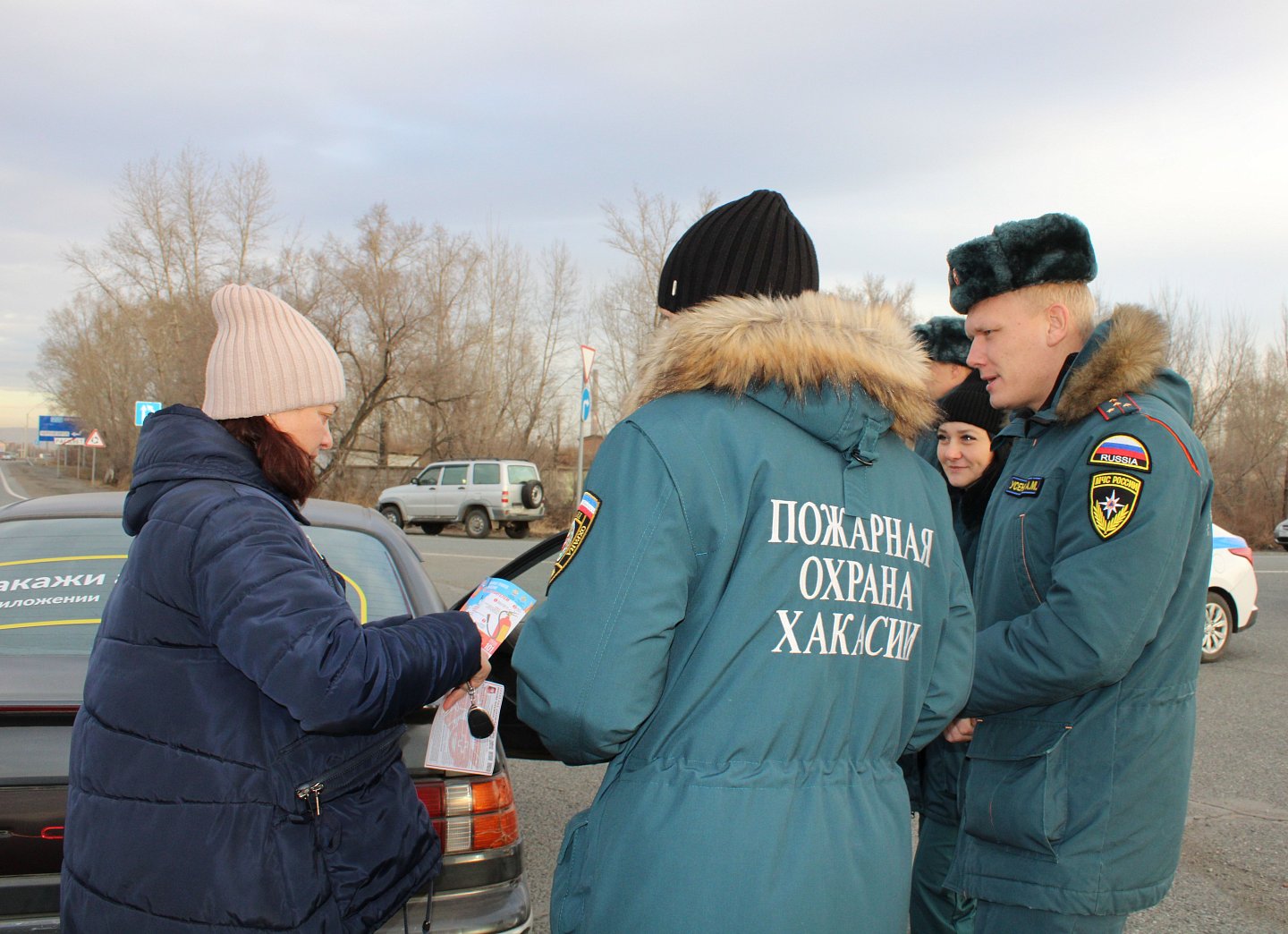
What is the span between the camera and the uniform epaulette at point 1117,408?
81.2 inches

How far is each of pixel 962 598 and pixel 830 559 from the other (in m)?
0.44

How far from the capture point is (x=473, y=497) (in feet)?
76.5

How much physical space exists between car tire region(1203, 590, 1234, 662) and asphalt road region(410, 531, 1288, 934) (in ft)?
0.49

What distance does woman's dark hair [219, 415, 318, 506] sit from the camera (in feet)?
6.15

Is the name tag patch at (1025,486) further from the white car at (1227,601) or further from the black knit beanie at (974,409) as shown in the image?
the white car at (1227,601)

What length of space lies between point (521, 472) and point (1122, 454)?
21.6 metres

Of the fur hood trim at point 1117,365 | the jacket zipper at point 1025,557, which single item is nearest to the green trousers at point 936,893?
the jacket zipper at point 1025,557

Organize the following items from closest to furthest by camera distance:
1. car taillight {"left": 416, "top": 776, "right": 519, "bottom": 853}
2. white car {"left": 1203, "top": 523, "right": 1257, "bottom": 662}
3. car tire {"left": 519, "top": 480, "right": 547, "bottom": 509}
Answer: car taillight {"left": 416, "top": 776, "right": 519, "bottom": 853} → white car {"left": 1203, "top": 523, "right": 1257, "bottom": 662} → car tire {"left": 519, "top": 480, "right": 547, "bottom": 509}

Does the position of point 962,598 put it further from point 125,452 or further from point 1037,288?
point 125,452

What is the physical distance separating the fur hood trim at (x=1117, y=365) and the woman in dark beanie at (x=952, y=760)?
1.26ft

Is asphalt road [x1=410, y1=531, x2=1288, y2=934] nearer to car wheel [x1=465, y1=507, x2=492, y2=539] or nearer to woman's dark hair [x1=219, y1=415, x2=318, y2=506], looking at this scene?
woman's dark hair [x1=219, y1=415, x2=318, y2=506]

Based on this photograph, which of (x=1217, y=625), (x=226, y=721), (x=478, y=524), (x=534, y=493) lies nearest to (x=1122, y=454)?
(x=226, y=721)

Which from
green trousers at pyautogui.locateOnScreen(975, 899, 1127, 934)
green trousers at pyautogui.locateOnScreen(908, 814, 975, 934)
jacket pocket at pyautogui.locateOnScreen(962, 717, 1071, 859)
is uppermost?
jacket pocket at pyautogui.locateOnScreen(962, 717, 1071, 859)

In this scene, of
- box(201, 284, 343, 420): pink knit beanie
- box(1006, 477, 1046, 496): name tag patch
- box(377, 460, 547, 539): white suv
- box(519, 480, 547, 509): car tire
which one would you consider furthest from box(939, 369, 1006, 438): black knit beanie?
box(377, 460, 547, 539): white suv
